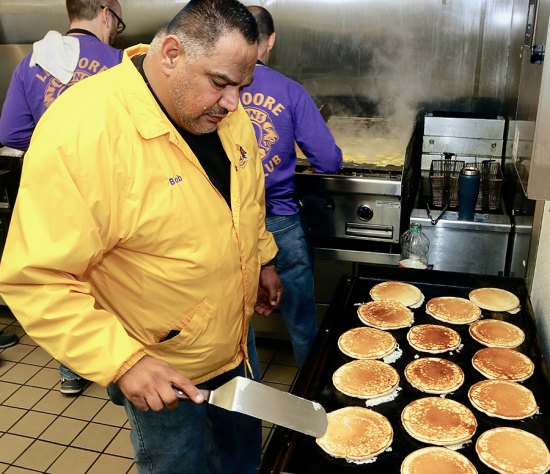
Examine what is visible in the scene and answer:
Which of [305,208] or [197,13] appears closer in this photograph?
[197,13]

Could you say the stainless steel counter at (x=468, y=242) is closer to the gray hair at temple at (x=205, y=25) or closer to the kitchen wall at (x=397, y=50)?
the kitchen wall at (x=397, y=50)

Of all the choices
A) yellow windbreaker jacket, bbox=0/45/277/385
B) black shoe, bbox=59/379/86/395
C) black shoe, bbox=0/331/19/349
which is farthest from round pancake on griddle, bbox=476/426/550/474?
black shoe, bbox=0/331/19/349

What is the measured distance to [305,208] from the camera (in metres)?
3.21

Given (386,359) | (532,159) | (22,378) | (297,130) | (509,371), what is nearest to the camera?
(532,159)

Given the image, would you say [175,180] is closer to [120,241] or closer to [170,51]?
[120,241]

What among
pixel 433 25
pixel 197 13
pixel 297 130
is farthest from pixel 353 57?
pixel 197 13

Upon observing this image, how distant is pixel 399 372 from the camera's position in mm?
1852

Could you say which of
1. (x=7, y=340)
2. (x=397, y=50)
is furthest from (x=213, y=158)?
(x=7, y=340)

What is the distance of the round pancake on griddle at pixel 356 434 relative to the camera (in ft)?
4.98

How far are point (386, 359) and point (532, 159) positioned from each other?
0.86 metres

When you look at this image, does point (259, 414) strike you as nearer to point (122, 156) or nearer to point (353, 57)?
point (122, 156)

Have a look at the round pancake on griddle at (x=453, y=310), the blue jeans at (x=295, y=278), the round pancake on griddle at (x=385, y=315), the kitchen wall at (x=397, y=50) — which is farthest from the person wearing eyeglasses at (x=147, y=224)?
the kitchen wall at (x=397, y=50)

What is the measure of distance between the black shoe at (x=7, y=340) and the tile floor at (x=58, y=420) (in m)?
0.04

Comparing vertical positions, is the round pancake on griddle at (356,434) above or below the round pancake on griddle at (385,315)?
above
